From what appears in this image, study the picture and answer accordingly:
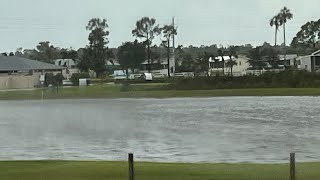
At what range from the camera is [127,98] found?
65062 millimetres

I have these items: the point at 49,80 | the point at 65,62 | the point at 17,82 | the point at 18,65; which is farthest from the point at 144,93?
the point at 65,62

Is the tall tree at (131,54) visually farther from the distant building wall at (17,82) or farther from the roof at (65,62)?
the distant building wall at (17,82)

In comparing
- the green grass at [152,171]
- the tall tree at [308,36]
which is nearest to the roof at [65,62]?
the tall tree at [308,36]

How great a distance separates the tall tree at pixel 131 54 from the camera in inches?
5295

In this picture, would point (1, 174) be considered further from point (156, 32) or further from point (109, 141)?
point (156, 32)

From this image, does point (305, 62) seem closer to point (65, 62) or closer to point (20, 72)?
point (20, 72)

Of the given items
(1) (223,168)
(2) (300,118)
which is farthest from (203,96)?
(1) (223,168)

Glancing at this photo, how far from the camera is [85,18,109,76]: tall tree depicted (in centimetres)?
12125

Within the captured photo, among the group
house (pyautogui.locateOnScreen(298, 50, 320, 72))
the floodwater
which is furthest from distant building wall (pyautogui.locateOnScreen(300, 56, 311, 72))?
the floodwater

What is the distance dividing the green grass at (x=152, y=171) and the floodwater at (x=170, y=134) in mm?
2423

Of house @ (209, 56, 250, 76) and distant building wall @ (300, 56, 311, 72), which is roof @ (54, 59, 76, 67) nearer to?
house @ (209, 56, 250, 76)

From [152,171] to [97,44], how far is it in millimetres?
117825

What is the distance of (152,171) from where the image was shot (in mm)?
16891

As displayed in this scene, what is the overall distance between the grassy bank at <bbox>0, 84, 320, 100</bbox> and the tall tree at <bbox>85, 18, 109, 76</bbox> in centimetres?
4332
